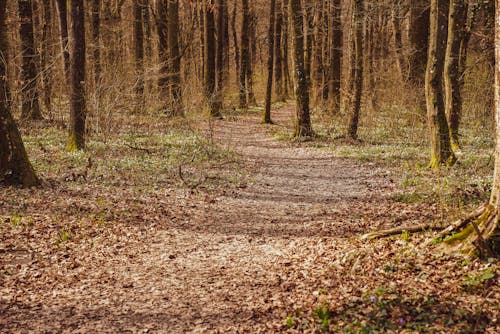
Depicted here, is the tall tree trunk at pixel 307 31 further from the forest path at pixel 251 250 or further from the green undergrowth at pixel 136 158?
the forest path at pixel 251 250

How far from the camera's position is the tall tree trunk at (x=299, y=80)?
18.8m

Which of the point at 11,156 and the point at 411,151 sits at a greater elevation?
the point at 11,156

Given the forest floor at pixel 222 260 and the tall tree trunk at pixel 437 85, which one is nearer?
the forest floor at pixel 222 260

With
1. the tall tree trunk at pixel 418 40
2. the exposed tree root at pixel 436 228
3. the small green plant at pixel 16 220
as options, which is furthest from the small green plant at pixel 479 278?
the tall tree trunk at pixel 418 40

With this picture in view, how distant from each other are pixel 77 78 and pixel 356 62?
33.3ft

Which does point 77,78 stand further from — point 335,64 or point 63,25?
point 335,64

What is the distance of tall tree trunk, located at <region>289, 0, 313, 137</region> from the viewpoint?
61.6 feet

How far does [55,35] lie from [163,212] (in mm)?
25580

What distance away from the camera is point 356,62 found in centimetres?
1847

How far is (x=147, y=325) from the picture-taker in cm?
548

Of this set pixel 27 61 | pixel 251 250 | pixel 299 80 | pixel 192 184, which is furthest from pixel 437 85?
pixel 27 61

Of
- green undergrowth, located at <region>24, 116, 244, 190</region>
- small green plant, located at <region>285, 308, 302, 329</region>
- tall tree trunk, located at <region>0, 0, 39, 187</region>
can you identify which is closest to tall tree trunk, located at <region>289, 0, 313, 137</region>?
green undergrowth, located at <region>24, 116, 244, 190</region>

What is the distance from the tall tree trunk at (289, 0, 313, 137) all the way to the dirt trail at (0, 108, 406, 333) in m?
7.22

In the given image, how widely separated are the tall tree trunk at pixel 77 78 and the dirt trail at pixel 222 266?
6018 millimetres
